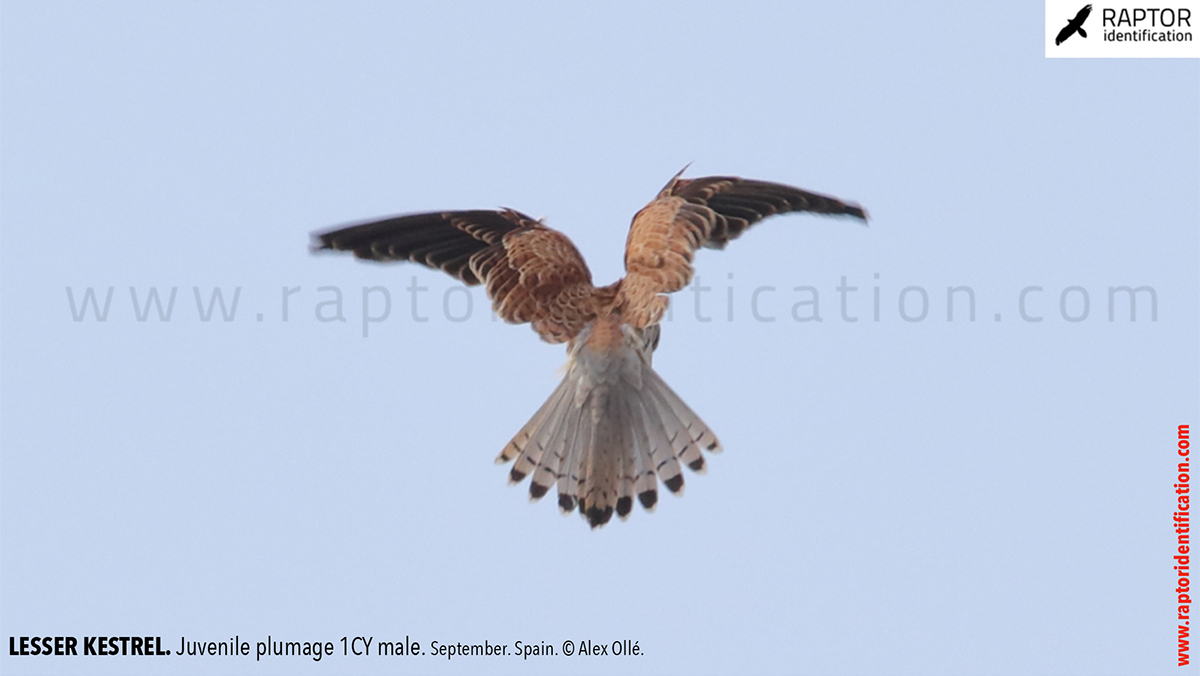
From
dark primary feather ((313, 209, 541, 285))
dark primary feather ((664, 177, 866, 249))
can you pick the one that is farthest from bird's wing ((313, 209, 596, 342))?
dark primary feather ((664, 177, 866, 249))

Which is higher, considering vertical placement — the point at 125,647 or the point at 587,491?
the point at 587,491

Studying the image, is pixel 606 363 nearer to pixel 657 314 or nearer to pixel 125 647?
pixel 657 314

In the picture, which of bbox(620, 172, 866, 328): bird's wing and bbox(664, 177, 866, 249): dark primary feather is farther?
bbox(664, 177, 866, 249): dark primary feather

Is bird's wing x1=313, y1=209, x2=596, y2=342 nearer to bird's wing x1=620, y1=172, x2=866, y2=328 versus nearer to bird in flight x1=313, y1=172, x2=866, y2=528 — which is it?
bird in flight x1=313, y1=172, x2=866, y2=528

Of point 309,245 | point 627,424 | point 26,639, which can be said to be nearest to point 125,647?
point 26,639

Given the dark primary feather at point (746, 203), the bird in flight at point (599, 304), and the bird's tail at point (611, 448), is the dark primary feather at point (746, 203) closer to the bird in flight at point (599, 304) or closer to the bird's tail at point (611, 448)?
the bird in flight at point (599, 304)

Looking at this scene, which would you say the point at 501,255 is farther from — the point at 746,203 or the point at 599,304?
the point at 746,203

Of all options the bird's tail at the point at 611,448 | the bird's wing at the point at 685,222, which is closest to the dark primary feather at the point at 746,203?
the bird's wing at the point at 685,222
